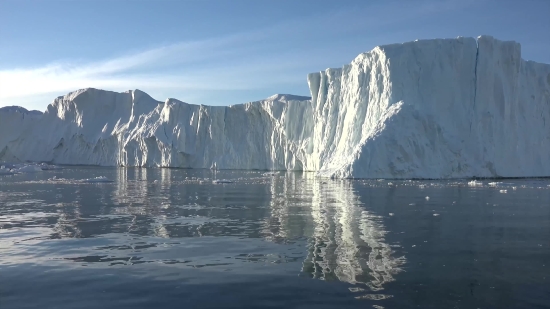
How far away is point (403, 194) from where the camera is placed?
18156 millimetres

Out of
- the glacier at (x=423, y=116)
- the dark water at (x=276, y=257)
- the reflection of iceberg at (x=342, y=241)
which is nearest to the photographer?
the dark water at (x=276, y=257)

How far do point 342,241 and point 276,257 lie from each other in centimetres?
168

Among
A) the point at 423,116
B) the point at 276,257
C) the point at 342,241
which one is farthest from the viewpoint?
the point at 423,116

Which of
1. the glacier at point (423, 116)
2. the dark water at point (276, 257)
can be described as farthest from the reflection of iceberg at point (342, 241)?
the glacier at point (423, 116)

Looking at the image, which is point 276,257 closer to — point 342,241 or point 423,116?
point 342,241

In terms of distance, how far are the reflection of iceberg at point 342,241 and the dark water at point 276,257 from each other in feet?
0.08

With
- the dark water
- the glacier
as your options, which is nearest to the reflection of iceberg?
the dark water

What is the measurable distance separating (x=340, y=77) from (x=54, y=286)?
3344 cm

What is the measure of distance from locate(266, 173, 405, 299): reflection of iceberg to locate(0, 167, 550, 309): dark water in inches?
1.0

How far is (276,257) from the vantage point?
7566mm

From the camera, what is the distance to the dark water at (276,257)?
5566 mm

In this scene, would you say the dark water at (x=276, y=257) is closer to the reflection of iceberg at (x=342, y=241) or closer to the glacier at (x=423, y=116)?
the reflection of iceberg at (x=342, y=241)

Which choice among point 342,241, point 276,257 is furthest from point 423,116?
point 276,257

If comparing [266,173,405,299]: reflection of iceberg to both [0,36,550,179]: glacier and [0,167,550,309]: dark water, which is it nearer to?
[0,167,550,309]: dark water
